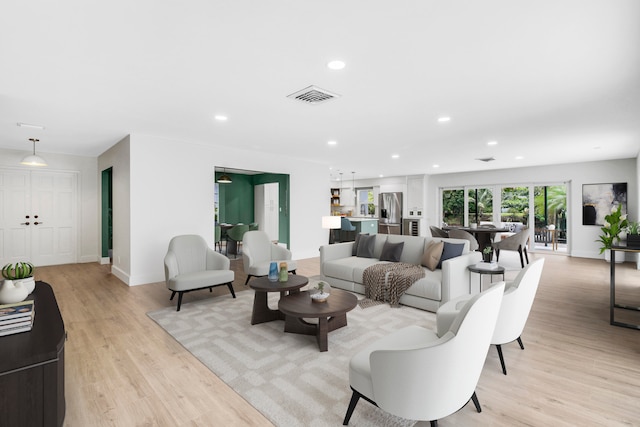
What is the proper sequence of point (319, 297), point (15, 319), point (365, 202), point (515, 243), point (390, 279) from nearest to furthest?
1. point (15, 319)
2. point (319, 297)
3. point (390, 279)
4. point (515, 243)
5. point (365, 202)

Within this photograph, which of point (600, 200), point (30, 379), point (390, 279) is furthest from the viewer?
point (600, 200)

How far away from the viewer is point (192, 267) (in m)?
4.87

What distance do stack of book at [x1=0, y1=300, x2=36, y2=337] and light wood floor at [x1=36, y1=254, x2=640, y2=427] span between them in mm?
707

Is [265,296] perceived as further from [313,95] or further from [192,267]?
[313,95]

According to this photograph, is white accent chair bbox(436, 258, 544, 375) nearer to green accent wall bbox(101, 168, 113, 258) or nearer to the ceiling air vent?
the ceiling air vent

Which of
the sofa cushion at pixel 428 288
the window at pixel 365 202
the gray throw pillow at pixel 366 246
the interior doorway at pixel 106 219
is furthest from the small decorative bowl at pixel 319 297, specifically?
the window at pixel 365 202

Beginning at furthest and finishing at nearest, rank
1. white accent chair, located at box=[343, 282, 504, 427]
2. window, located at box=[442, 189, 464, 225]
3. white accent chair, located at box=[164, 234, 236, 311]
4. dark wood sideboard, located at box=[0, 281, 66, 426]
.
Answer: window, located at box=[442, 189, 464, 225] < white accent chair, located at box=[164, 234, 236, 311] < white accent chair, located at box=[343, 282, 504, 427] < dark wood sideboard, located at box=[0, 281, 66, 426]

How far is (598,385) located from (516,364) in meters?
0.52

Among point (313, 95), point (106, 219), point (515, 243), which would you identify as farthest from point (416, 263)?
point (106, 219)

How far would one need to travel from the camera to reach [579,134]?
5.39 metres

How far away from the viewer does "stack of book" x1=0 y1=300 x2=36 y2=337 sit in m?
→ 1.78


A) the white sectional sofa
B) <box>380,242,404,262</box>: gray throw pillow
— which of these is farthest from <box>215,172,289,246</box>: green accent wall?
<box>380,242,404,262</box>: gray throw pillow

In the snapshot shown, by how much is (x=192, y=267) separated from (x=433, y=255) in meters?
3.53

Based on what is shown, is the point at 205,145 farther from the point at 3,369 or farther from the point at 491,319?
the point at 491,319
